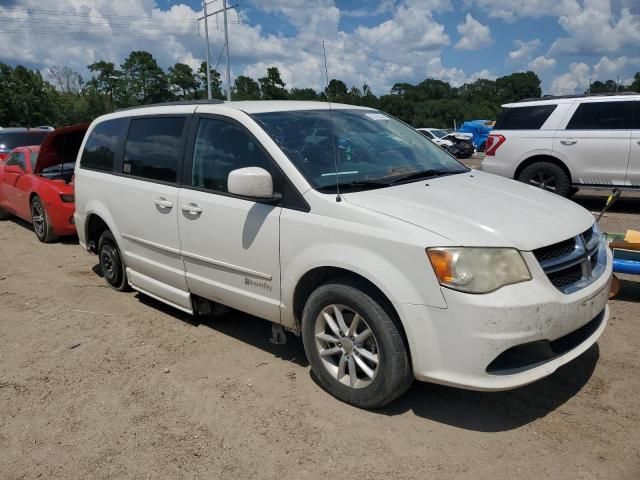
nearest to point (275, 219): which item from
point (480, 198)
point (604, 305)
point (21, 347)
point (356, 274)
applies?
point (356, 274)

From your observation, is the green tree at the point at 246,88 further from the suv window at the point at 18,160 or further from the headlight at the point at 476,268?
the headlight at the point at 476,268

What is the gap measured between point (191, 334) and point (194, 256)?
809mm

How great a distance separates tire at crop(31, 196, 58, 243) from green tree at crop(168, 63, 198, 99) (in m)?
62.0

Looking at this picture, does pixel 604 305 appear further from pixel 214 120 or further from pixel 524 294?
pixel 214 120

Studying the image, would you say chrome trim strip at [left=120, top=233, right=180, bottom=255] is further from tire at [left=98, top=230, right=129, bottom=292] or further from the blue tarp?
the blue tarp

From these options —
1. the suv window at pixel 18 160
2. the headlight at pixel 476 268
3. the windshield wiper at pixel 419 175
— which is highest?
the windshield wiper at pixel 419 175

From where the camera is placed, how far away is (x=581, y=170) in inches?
354

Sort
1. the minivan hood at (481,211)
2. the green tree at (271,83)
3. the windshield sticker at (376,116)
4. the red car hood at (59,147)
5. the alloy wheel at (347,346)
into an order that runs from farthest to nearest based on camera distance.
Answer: the green tree at (271,83)
the red car hood at (59,147)
the windshield sticker at (376,116)
the alloy wheel at (347,346)
the minivan hood at (481,211)

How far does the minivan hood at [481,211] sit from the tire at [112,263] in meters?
3.11

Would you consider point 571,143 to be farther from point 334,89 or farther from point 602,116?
point 334,89

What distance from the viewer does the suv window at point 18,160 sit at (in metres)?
8.80

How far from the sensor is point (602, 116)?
8.86 metres

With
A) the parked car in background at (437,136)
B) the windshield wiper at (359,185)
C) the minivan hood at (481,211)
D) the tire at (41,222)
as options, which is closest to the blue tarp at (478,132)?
the parked car in background at (437,136)

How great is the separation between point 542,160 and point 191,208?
7252mm
